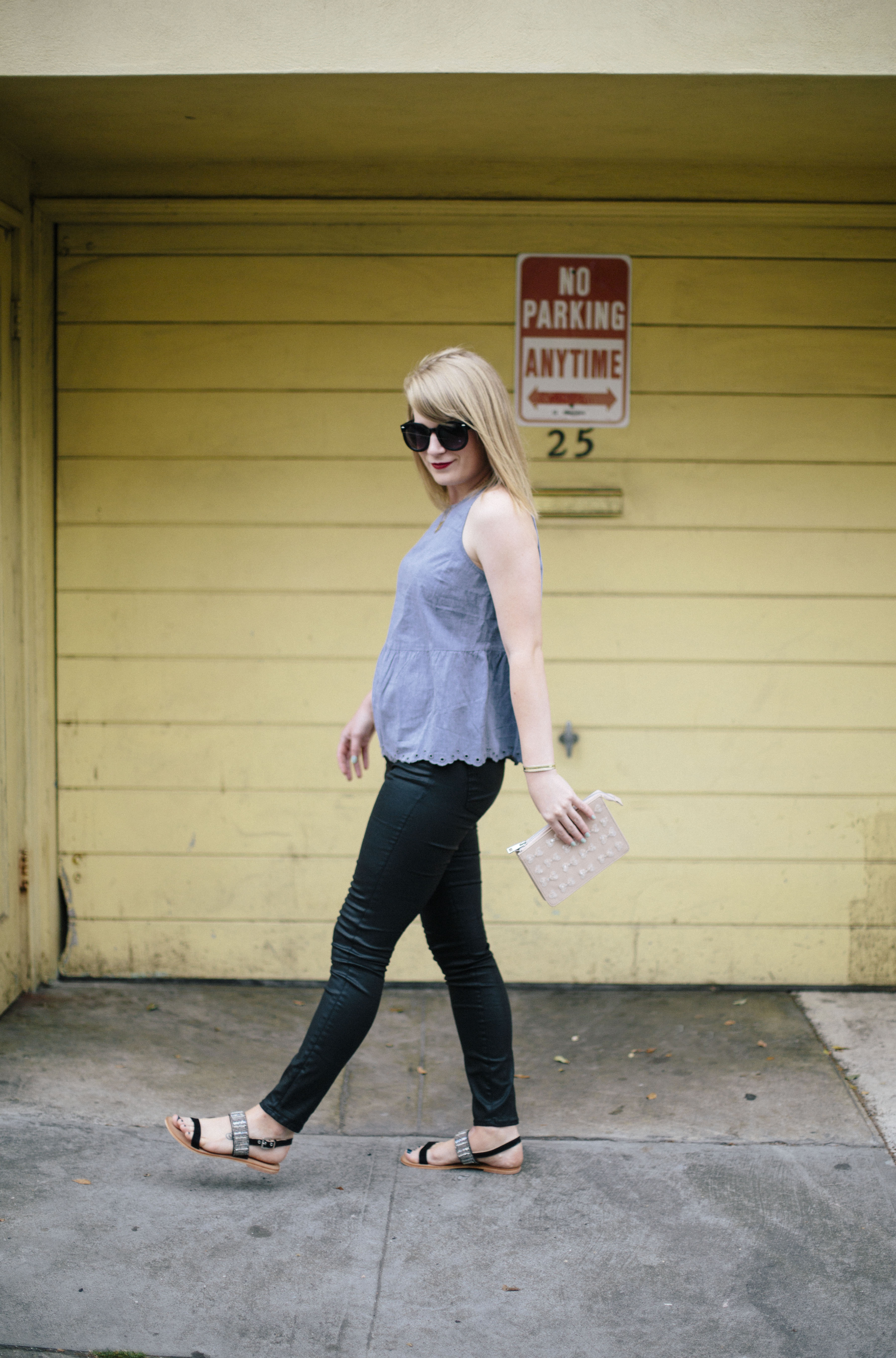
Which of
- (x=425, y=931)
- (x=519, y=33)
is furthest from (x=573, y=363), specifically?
(x=425, y=931)

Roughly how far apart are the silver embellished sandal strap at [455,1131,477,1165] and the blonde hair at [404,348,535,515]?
1.57 metres

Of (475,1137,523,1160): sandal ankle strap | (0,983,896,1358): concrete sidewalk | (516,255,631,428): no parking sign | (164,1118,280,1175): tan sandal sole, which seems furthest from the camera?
(516,255,631,428): no parking sign

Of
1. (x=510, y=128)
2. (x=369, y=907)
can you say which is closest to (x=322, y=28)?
(x=510, y=128)

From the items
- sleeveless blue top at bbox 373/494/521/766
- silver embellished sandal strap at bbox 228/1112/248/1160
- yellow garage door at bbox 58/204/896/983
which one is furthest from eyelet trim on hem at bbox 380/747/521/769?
yellow garage door at bbox 58/204/896/983

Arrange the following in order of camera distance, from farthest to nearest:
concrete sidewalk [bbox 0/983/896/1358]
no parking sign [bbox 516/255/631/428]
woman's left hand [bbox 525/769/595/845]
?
no parking sign [bbox 516/255/631/428]
woman's left hand [bbox 525/769/595/845]
concrete sidewalk [bbox 0/983/896/1358]

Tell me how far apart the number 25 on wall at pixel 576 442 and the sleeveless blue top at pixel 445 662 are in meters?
1.32

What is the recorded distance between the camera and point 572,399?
151 inches

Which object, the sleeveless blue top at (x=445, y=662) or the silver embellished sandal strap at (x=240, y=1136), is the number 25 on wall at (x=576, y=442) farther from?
the silver embellished sandal strap at (x=240, y=1136)

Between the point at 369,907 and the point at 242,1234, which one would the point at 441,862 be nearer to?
the point at 369,907

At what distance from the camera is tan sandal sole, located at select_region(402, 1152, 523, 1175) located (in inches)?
113

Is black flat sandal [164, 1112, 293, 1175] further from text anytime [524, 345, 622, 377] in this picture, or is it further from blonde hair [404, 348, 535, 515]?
text anytime [524, 345, 622, 377]

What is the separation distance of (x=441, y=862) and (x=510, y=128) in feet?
7.03

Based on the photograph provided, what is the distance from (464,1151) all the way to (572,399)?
7.79 feet

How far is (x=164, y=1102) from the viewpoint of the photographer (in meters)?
3.22
